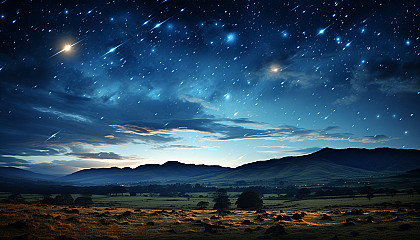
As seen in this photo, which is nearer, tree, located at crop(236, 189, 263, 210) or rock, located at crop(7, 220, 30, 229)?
rock, located at crop(7, 220, 30, 229)

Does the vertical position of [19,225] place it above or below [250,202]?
above

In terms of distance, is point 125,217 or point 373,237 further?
point 125,217

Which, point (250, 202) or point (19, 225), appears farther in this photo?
point (250, 202)

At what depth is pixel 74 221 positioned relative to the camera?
3189 centimetres

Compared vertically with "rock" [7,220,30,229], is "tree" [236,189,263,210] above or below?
below

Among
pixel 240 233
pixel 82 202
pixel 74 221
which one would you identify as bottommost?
pixel 82 202

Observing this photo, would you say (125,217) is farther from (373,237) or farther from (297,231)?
(373,237)

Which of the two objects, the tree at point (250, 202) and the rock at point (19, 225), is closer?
the rock at point (19, 225)

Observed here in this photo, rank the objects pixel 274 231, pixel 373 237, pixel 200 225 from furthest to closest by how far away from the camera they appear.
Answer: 1. pixel 200 225
2. pixel 274 231
3. pixel 373 237

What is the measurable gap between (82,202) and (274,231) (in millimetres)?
102607

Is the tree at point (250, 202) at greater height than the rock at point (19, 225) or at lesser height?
lesser

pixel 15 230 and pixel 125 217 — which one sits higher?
pixel 15 230

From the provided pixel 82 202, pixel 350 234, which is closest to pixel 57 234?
pixel 350 234

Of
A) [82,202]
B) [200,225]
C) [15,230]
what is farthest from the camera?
[82,202]
